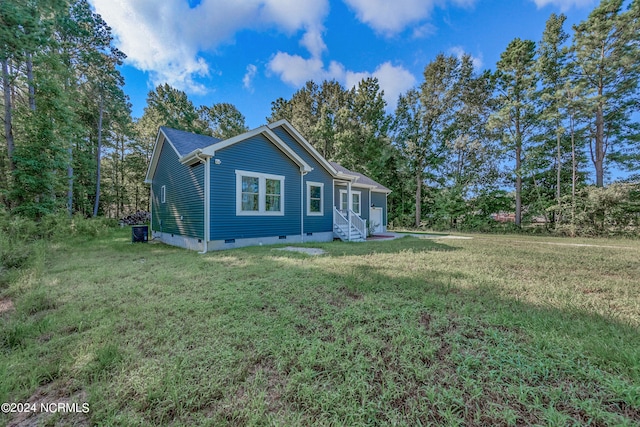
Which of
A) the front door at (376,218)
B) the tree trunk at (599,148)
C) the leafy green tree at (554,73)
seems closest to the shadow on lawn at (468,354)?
the front door at (376,218)

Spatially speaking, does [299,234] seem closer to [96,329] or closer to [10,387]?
[96,329]

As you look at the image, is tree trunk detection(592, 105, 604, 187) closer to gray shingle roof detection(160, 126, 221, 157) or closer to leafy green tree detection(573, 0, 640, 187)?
leafy green tree detection(573, 0, 640, 187)

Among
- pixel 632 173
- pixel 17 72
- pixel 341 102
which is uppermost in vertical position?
pixel 341 102

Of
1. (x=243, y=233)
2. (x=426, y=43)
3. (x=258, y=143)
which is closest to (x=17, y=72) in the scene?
(x=258, y=143)

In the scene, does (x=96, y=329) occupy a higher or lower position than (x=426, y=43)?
lower

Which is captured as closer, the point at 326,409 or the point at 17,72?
the point at 326,409

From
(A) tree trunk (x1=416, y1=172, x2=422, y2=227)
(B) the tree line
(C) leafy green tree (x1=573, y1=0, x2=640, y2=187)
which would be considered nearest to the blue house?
(B) the tree line

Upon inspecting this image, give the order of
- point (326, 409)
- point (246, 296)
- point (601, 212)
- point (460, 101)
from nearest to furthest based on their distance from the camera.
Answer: point (326, 409) → point (246, 296) → point (601, 212) → point (460, 101)

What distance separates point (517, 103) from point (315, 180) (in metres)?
15.4

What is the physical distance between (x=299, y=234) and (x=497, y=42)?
62.0ft

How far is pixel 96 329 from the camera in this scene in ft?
9.05

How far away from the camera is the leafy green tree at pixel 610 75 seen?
1296 centimetres

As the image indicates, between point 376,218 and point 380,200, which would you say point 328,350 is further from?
point 380,200

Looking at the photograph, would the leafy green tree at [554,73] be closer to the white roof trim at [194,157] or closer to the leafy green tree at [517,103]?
the leafy green tree at [517,103]
